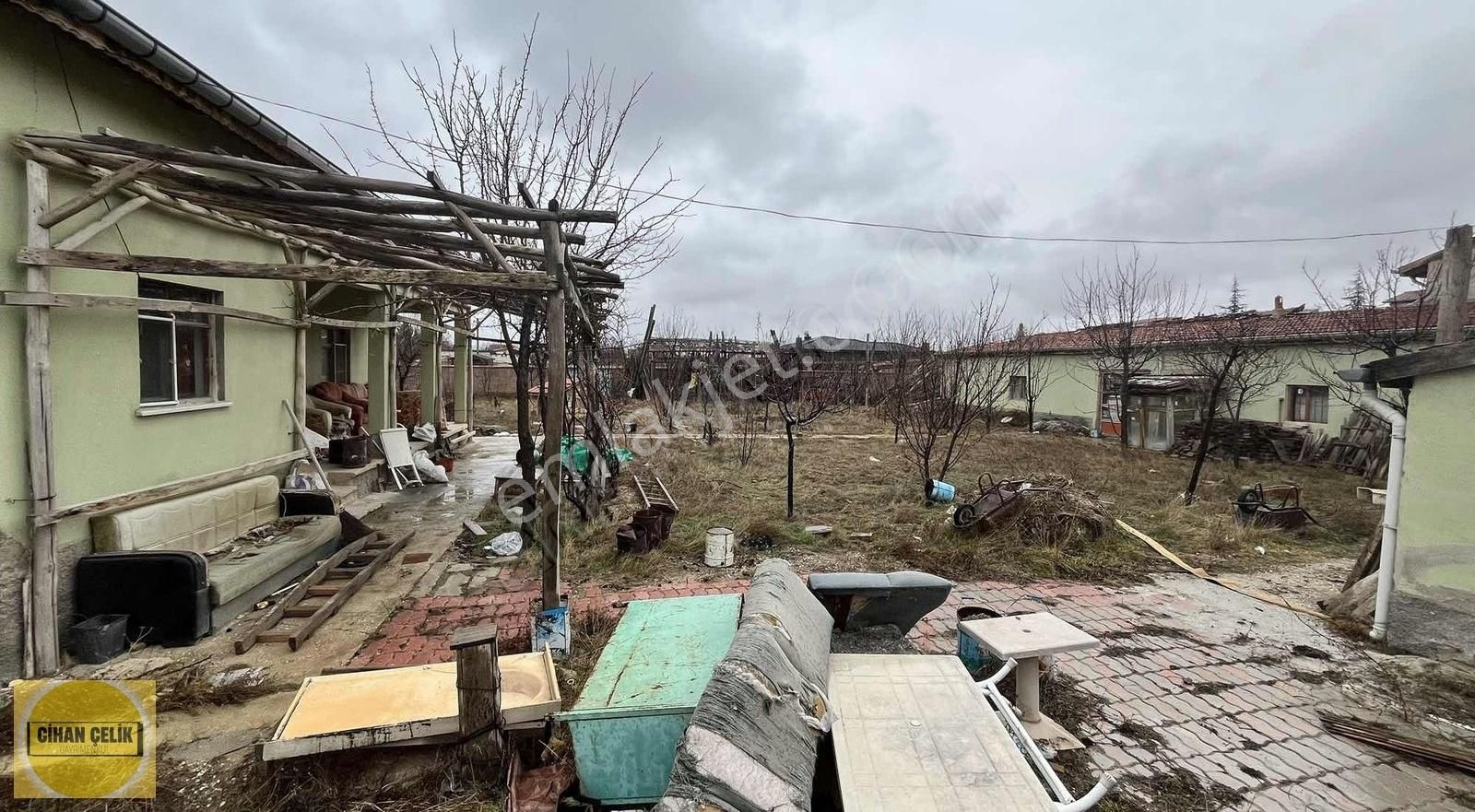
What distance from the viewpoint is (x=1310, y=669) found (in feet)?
12.7

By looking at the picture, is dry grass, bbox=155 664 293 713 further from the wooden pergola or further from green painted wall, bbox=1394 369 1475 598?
green painted wall, bbox=1394 369 1475 598

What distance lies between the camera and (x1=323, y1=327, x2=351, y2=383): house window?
9609 millimetres

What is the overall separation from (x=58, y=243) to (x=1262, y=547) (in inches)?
423

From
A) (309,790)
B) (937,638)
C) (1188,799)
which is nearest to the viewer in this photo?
(309,790)

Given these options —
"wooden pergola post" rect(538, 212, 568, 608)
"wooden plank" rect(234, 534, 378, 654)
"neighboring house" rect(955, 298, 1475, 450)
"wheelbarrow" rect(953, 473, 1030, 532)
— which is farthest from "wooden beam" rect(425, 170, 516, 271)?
"neighboring house" rect(955, 298, 1475, 450)

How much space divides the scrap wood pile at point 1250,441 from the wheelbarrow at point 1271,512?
5.63m

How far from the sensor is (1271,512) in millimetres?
7234

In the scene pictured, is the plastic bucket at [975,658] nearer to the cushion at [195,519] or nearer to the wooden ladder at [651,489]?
the wooden ladder at [651,489]

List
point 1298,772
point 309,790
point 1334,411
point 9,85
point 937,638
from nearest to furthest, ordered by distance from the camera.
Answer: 1. point 309,790
2. point 1298,772
3. point 9,85
4. point 937,638
5. point 1334,411

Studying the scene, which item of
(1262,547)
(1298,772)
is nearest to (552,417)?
(1298,772)

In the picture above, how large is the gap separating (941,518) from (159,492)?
7392 mm

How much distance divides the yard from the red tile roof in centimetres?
271

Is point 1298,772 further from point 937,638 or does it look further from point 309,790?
point 309,790

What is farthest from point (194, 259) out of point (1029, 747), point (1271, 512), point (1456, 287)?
point (1456, 287)
